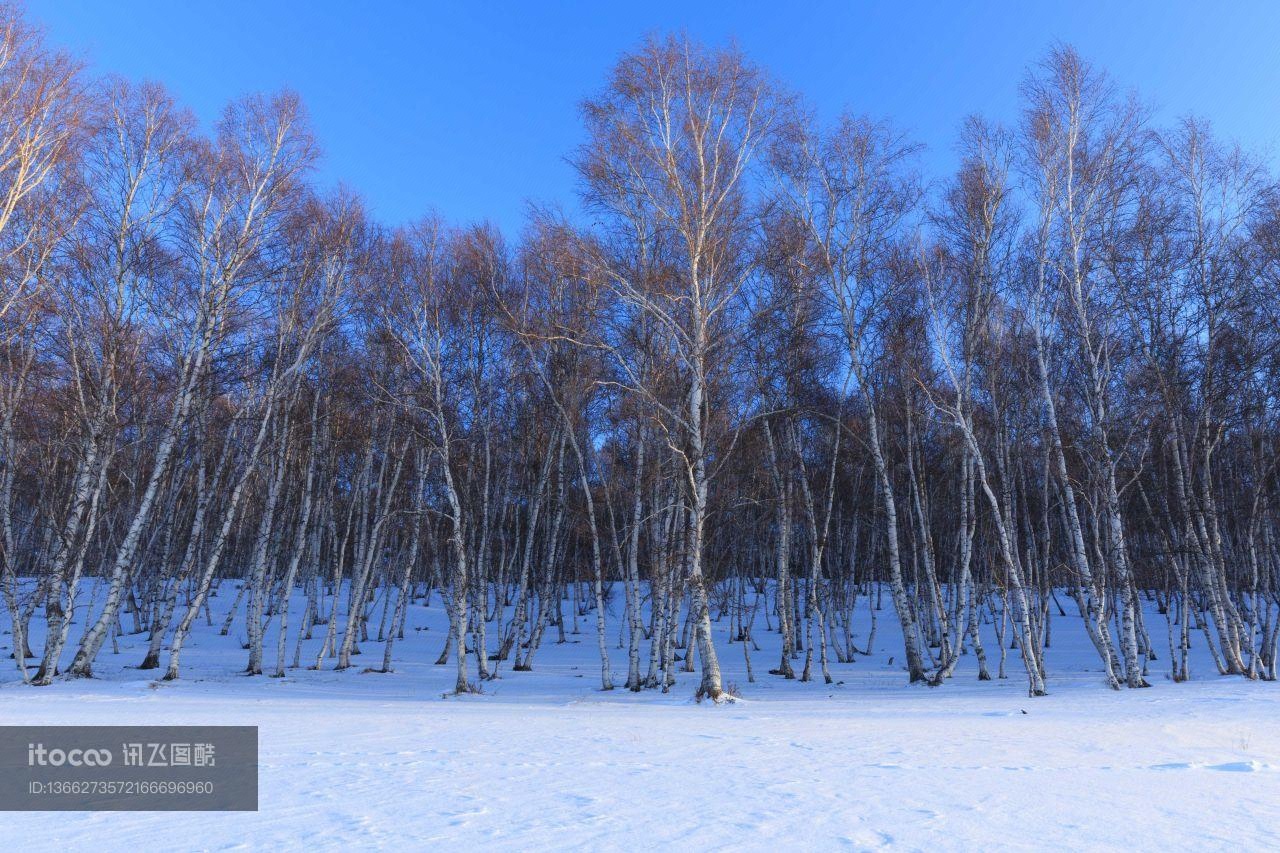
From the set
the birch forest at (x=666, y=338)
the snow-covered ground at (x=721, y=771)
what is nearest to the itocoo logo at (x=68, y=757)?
the snow-covered ground at (x=721, y=771)

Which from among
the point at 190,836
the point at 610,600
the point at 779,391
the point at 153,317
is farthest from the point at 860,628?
the point at 190,836

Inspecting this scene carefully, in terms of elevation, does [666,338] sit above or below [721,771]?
above

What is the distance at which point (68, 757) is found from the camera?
623cm

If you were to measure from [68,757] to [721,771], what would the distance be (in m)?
5.80

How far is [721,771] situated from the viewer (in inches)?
229

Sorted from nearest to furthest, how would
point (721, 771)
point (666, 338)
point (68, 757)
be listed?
point (721, 771), point (68, 757), point (666, 338)

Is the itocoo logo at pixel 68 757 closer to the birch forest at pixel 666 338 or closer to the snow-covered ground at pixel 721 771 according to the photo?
the snow-covered ground at pixel 721 771

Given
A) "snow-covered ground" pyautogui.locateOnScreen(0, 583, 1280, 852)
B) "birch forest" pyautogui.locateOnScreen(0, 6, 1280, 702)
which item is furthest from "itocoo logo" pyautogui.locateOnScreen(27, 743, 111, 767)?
"birch forest" pyautogui.locateOnScreen(0, 6, 1280, 702)

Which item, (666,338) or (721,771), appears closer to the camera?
(721,771)

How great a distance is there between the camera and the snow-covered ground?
3.94 metres

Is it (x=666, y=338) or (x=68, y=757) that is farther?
(x=666, y=338)

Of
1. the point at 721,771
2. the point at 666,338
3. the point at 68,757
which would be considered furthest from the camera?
the point at 666,338

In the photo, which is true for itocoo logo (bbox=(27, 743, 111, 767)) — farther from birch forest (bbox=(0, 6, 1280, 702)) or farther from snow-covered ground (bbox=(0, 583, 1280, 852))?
birch forest (bbox=(0, 6, 1280, 702))

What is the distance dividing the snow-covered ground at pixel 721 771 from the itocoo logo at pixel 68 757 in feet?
4.16
